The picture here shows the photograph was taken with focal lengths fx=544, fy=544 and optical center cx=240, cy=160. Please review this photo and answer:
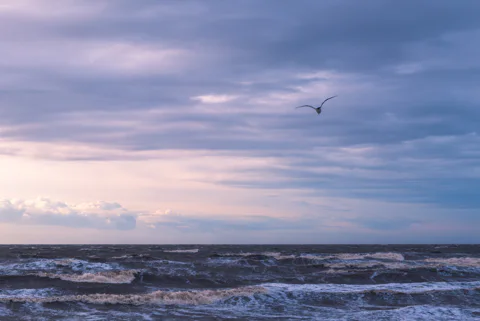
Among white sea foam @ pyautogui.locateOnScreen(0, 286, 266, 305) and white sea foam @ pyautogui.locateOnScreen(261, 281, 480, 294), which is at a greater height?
white sea foam @ pyautogui.locateOnScreen(261, 281, 480, 294)

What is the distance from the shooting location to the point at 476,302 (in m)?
26.6

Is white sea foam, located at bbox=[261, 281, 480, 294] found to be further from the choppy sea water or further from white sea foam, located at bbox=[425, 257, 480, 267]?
white sea foam, located at bbox=[425, 257, 480, 267]

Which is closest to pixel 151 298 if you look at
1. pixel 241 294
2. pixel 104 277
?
pixel 241 294

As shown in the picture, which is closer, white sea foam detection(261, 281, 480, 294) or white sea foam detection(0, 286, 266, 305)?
white sea foam detection(0, 286, 266, 305)

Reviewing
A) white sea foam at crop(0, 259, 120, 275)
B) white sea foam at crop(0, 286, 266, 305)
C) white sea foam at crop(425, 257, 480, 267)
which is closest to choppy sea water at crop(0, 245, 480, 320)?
white sea foam at crop(0, 286, 266, 305)

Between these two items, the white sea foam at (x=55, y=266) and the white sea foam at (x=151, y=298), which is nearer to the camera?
the white sea foam at (x=151, y=298)

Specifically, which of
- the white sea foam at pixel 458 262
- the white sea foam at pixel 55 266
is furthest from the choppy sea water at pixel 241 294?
the white sea foam at pixel 458 262

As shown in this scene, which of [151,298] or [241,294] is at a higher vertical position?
[241,294]

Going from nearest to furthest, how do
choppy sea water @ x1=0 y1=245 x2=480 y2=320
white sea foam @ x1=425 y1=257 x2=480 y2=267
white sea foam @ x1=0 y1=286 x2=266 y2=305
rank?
choppy sea water @ x1=0 y1=245 x2=480 y2=320 < white sea foam @ x1=0 y1=286 x2=266 y2=305 < white sea foam @ x1=425 y1=257 x2=480 y2=267

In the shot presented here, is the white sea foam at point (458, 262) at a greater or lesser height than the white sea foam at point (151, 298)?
greater

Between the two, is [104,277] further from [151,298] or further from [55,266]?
[55,266]

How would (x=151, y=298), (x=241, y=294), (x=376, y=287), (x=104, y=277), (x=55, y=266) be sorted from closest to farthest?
(x=151, y=298), (x=241, y=294), (x=376, y=287), (x=104, y=277), (x=55, y=266)

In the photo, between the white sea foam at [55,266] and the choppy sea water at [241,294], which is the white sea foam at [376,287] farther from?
the white sea foam at [55,266]

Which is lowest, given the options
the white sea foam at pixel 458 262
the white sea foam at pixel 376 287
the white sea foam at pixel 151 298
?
the white sea foam at pixel 151 298
